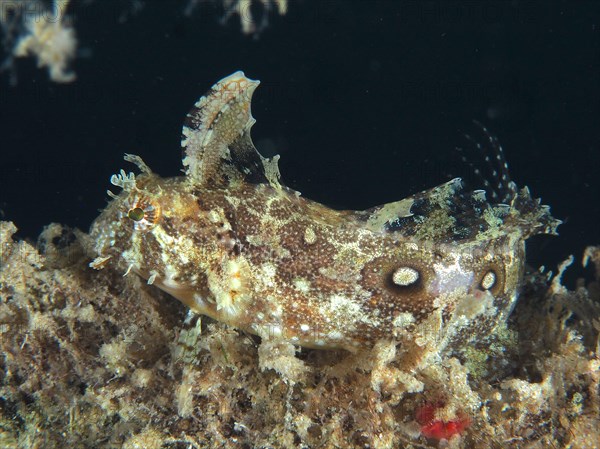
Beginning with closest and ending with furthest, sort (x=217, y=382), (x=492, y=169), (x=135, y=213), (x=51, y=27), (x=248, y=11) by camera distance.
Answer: (x=217, y=382) → (x=135, y=213) → (x=492, y=169) → (x=51, y=27) → (x=248, y=11)

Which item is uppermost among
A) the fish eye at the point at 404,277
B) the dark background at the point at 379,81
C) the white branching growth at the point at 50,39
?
the dark background at the point at 379,81

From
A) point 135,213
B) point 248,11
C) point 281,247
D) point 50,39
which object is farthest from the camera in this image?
point 50,39

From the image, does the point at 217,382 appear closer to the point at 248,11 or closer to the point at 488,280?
the point at 488,280

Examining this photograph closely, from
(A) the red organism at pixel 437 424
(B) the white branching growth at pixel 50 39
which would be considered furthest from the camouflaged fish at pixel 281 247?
(B) the white branching growth at pixel 50 39

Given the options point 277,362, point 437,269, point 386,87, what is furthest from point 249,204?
point 386,87

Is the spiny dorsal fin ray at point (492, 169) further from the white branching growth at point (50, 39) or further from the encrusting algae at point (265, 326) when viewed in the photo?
the white branching growth at point (50, 39)

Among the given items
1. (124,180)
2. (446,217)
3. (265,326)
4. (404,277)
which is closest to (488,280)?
(446,217)

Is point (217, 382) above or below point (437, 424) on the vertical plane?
below

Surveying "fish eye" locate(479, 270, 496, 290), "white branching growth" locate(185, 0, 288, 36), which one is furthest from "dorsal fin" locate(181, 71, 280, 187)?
"white branching growth" locate(185, 0, 288, 36)
